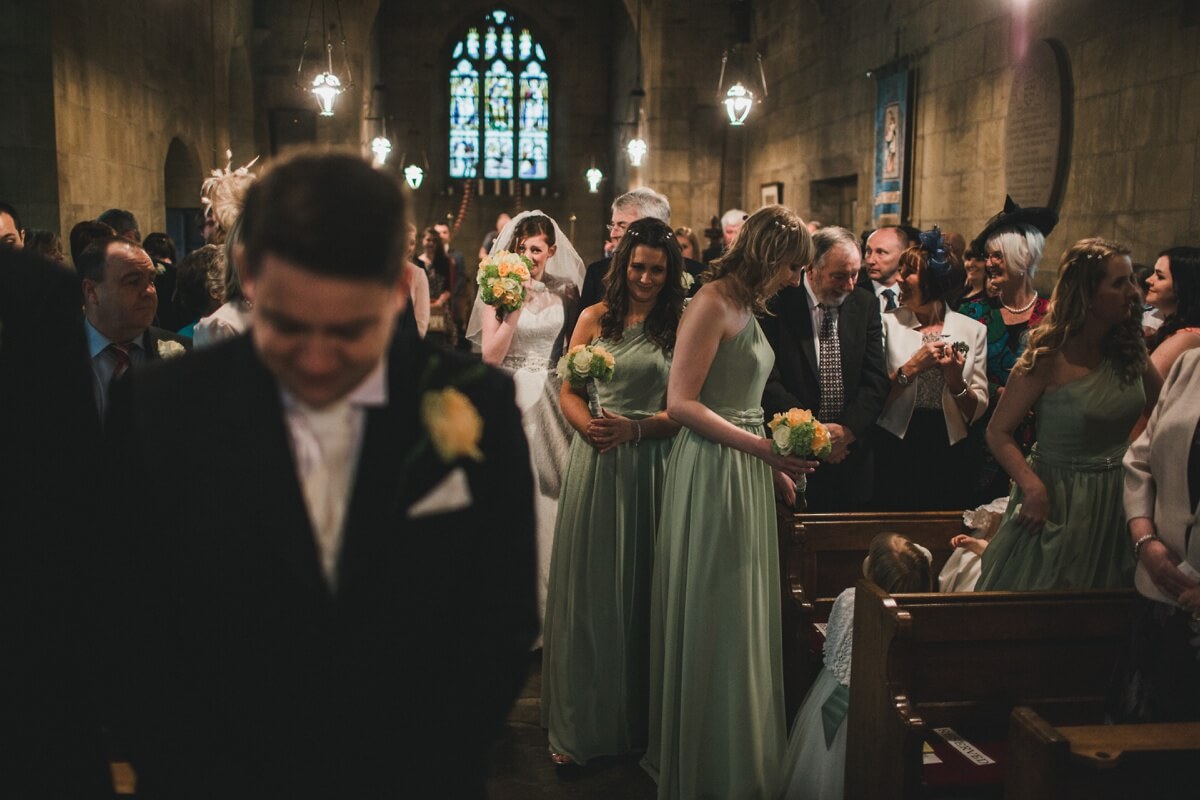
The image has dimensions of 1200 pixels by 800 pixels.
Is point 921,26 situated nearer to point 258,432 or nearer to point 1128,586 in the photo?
point 1128,586

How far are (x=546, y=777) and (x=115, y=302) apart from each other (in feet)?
6.83

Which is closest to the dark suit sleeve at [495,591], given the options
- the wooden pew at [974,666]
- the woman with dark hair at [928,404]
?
the wooden pew at [974,666]

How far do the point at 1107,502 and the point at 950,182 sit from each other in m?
7.34

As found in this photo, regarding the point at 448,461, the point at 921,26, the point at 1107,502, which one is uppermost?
the point at 921,26

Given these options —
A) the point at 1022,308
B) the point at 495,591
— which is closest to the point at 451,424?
the point at 495,591

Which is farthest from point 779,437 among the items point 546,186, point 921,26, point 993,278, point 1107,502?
point 546,186

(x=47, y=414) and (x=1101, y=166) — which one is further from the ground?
(x=1101, y=166)

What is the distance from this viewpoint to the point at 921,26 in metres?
10.4

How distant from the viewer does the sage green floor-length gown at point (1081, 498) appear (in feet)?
10.4

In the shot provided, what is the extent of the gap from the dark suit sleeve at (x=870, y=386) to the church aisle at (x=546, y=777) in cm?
144

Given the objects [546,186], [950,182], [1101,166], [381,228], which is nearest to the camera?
[381,228]

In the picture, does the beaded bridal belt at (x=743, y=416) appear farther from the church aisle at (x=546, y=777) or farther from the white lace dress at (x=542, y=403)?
the white lace dress at (x=542, y=403)

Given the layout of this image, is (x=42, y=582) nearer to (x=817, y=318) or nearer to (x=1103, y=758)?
(x=1103, y=758)

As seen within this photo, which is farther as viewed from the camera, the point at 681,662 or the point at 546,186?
the point at 546,186
